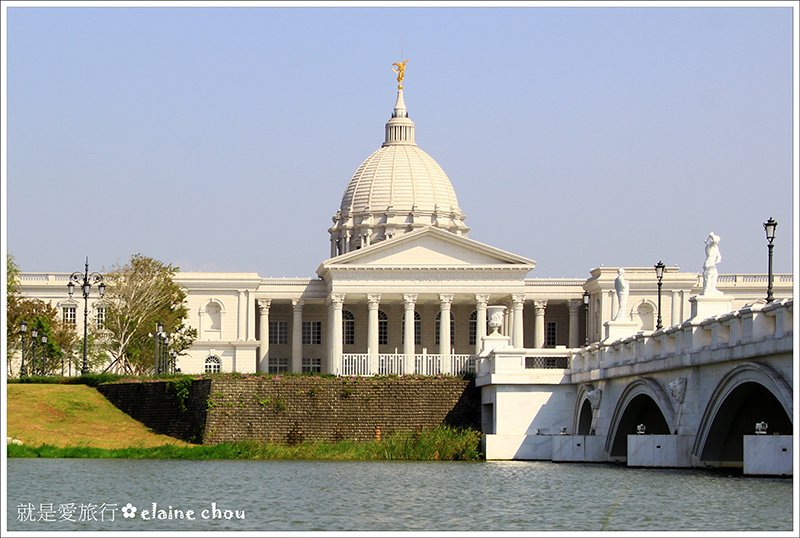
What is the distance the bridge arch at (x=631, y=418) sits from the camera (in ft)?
172

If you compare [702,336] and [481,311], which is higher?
[481,311]

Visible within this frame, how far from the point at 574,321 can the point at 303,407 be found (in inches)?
2056

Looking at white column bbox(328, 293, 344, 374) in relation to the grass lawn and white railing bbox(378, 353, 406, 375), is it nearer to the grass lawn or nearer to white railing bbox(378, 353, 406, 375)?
white railing bbox(378, 353, 406, 375)

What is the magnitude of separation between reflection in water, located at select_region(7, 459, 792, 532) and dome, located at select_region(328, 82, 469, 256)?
80.4m

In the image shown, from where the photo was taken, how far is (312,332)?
123 metres

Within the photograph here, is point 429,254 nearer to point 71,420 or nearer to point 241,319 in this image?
point 241,319

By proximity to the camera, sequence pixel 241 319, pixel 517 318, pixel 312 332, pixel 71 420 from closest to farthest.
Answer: pixel 71 420, pixel 517 318, pixel 241 319, pixel 312 332

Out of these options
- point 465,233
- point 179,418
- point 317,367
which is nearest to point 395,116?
point 465,233

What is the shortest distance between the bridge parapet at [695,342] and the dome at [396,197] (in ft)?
234

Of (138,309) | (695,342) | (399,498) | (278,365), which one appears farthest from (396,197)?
(399,498)

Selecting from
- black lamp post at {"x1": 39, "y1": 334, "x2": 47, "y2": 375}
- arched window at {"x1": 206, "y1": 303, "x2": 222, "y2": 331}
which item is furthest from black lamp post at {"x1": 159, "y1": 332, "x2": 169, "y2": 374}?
arched window at {"x1": 206, "y1": 303, "x2": 222, "y2": 331}

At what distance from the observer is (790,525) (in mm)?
29422

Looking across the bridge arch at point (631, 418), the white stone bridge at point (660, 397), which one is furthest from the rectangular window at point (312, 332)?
the bridge arch at point (631, 418)

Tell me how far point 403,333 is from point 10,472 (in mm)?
71427
